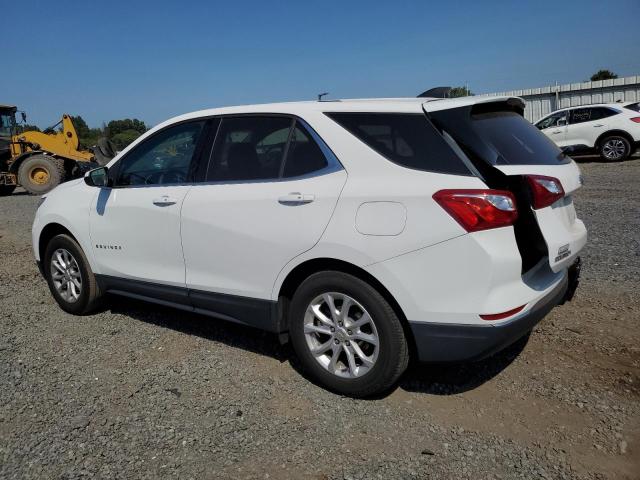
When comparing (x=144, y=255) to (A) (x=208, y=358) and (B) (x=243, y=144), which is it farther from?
(B) (x=243, y=144)

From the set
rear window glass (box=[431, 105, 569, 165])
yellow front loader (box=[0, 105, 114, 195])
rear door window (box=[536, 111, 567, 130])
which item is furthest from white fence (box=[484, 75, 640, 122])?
rear window glass (box=[431, 105, 569, 165])

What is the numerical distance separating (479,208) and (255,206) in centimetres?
138

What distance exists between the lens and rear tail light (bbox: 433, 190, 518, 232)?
274cm

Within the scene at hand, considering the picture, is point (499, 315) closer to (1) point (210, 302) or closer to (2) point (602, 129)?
(1) point (210, 302)

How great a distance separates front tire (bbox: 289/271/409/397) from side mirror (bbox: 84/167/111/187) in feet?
6.82

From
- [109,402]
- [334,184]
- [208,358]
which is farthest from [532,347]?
[109,402]

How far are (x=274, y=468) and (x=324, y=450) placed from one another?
10.9 inches

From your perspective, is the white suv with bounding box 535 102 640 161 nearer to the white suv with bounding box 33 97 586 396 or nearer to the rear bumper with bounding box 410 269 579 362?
the white suv with bounding box 33 97 586 396

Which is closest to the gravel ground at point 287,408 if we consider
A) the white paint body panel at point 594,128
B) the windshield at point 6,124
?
the white paint body panel at point 594,128

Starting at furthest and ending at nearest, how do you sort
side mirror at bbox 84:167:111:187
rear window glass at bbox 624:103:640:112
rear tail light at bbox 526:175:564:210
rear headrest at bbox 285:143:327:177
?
rear window glass at bbox 624:103:640:112 < side mirror at bbox 84:167:111:187 < rear headrest at bbox 285:143:327:177 < rear tail light at bbox 526:175:564:210

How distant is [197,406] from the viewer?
327 cm

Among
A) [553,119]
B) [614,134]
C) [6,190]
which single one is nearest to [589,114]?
[614,134]

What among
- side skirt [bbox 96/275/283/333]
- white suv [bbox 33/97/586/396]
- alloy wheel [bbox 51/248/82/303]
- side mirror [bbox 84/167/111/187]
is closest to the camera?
white suv [bbox 33/97/586/396]

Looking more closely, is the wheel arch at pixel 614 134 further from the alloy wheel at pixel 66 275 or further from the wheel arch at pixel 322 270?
the alloy wheel at pixel 66 275
